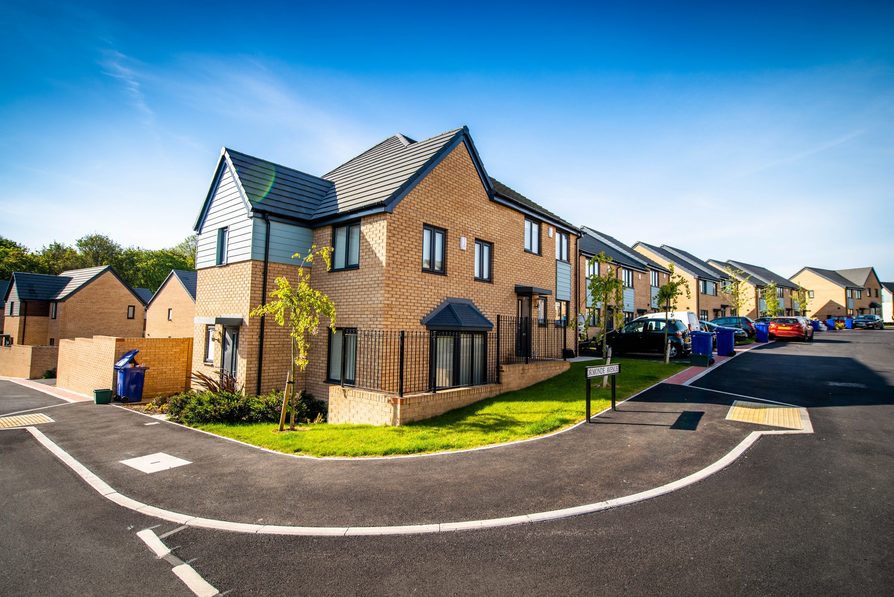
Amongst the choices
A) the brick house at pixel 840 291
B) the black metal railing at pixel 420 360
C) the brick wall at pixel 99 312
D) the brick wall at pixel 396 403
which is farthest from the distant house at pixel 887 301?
the brick wall at pixel 99 312

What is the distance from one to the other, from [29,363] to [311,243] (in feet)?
100

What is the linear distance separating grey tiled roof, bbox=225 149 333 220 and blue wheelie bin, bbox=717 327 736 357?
18.8m

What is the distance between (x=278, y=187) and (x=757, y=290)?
204ft

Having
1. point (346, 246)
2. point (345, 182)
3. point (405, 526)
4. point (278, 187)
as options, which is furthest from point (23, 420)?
point (405, 526)

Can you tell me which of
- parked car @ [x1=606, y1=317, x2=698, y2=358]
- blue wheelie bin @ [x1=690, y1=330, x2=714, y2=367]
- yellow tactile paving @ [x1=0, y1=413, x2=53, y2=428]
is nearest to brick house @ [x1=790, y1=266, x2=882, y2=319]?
parked car @ [x1=606, y1=317, x2=698, y2=358]

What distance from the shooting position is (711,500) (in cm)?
575

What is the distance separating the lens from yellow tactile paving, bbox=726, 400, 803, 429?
923 centimetres

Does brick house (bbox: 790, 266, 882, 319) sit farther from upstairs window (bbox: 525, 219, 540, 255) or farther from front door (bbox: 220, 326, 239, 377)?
front door (bbox: 220, 326, 239, 377)

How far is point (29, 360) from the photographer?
31.3 m

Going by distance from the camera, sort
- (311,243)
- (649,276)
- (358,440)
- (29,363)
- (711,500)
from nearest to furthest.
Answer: (711,500) → (358,440) → (311,243) → (29,363) → (649,276)

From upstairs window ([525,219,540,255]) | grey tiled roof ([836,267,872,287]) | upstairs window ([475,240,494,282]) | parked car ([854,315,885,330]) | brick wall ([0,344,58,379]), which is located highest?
grey tiled roof ([836,267,872,287])

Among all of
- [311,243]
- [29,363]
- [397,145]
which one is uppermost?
[397,145]

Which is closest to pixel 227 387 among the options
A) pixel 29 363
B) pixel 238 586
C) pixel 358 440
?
pixel 358 440

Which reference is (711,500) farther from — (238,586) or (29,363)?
(29,363)
